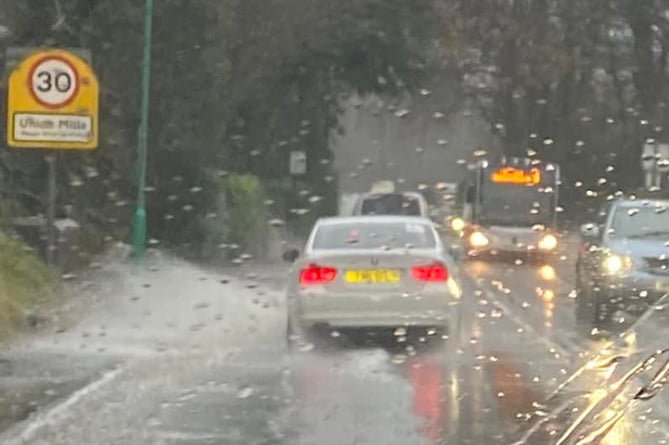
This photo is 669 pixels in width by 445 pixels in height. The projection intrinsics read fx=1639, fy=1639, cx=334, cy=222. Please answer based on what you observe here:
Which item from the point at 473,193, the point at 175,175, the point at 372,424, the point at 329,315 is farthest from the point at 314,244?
the point at 473,193

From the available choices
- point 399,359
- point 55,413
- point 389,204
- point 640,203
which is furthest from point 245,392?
point 389,204

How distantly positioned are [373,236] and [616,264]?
392 cm

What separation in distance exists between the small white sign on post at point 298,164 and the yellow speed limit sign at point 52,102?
15606 millimetres

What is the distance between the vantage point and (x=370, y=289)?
15.2 metres

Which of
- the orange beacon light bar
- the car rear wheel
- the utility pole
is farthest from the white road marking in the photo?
the orange beacon light bar

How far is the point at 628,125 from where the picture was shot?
35.0 metres

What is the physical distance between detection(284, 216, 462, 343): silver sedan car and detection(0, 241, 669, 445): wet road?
308 mm

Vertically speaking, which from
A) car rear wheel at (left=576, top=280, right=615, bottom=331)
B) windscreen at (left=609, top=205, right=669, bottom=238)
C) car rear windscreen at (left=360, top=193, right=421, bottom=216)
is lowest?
car rear windscreen at (left=360, top=193, right=421, bottom=216)

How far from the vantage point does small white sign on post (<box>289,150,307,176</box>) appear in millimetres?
35781

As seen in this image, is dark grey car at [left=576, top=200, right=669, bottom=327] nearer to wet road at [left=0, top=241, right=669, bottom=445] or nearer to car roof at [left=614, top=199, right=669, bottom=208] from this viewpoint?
car roof at [left=614, top=199, right=669, bottom=208]

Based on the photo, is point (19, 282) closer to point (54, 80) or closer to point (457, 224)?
point (54, 80)

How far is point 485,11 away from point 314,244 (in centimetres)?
2392

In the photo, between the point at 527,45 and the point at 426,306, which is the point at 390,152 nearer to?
the point at 527,45

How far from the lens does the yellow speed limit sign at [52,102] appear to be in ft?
62.6
